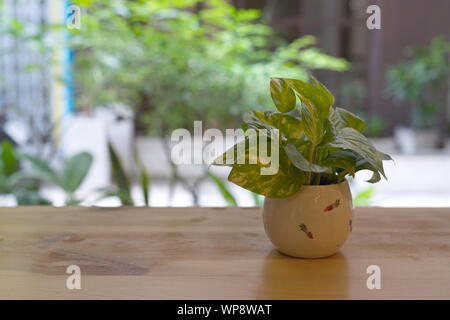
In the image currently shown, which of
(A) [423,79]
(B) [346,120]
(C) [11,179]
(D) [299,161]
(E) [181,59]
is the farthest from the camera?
(A) [423,79]

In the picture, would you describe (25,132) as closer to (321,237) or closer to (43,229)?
(43,229)

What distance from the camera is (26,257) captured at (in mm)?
819

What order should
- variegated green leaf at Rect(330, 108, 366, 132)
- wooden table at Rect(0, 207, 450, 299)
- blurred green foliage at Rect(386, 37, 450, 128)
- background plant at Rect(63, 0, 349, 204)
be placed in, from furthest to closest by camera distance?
blurred green foliage at Rect(386, 37, 450, 128), background plant at Rect(63, 0, 349, 204), variegated green leaf at Rect(330, 108, 366, 132), wooden table at Rect(0, 207, 450, 299)

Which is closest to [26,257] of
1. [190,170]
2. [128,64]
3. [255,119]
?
[255,119]

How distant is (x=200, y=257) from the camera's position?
0.82 meters

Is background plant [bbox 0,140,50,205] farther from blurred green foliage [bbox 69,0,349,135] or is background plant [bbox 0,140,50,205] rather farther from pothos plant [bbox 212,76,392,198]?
pothos plant [bbox 212,76,392,198]

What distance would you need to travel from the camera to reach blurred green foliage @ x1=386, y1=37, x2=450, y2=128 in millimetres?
4754

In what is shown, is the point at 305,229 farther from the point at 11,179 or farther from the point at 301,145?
the point at 11,179

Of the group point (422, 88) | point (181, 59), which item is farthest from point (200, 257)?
point (422, 88)

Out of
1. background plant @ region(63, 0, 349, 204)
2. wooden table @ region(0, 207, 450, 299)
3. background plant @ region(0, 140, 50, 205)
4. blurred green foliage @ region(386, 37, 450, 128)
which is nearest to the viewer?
wooden table @ region(0, 207, 450, 299)

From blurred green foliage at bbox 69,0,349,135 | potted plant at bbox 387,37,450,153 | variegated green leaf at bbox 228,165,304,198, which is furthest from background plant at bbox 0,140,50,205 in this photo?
potted plant at bbox 387,37,450,153

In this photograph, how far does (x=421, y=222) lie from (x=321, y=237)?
0.34 m

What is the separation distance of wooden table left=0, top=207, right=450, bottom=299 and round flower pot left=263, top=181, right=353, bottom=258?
2 centimetres

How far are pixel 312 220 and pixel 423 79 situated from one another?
172 inches
